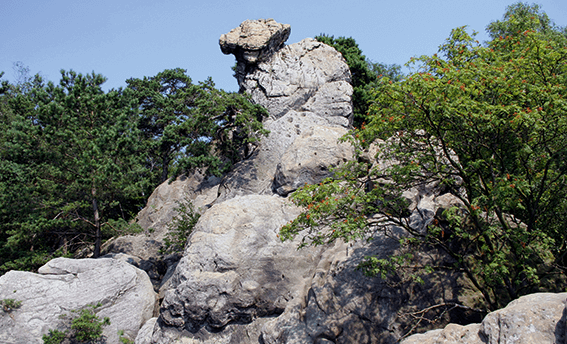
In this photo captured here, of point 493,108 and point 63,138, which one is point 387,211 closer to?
point 493,108

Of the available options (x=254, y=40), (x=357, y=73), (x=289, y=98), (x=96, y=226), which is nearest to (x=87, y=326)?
(x=96, y=226)

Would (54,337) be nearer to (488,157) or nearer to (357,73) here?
(488,157)

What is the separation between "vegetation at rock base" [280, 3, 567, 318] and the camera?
9.30 meters

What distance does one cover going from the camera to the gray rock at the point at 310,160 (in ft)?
58.9

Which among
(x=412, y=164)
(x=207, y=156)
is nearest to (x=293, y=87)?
(x=207, y=156)

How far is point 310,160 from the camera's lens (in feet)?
59.7

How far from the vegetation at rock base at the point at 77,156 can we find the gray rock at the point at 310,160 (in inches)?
153

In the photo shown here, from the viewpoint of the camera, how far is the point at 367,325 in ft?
36.6

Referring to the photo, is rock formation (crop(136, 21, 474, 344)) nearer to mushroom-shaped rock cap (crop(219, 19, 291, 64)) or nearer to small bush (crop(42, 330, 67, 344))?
small bush (crop(42, 330, 67, 344))

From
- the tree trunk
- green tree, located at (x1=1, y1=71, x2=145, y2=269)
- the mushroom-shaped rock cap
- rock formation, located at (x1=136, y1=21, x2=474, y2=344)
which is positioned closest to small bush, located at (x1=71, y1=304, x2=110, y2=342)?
rock formation, located at (x1=136, y1=21, x2=474, y2=344)

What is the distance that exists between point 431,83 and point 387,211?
13.5ft

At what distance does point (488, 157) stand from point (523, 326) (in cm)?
538

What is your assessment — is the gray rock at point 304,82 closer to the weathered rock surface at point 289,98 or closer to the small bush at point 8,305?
the weathered rock surface at point 289,98

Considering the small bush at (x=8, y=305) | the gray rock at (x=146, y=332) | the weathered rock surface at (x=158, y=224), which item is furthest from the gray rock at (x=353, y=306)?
the small bush at (x=8, y=305)
